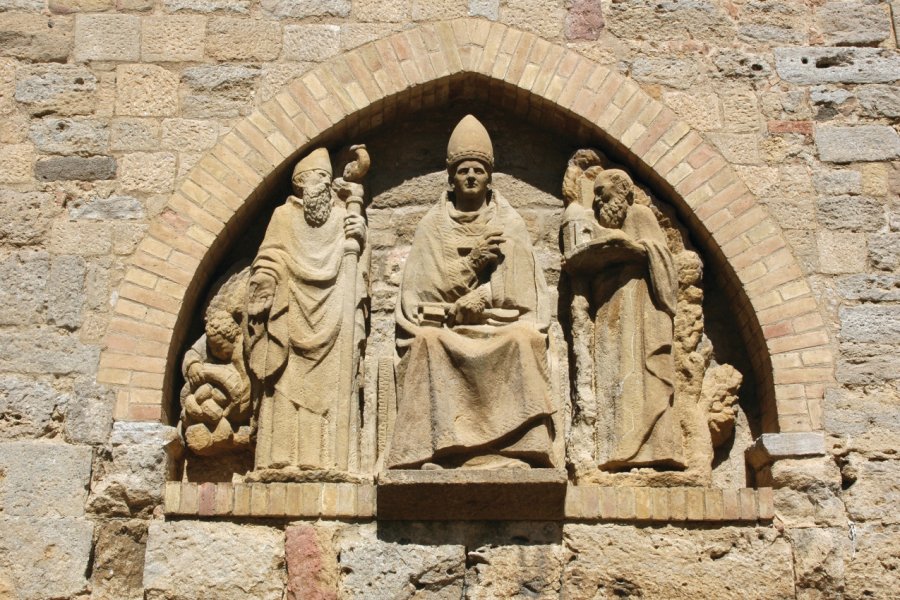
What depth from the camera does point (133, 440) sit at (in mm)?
6090

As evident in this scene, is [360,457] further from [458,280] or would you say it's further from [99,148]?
[99,148]

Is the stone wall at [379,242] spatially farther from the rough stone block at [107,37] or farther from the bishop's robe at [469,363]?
the bishop's robe at [469,363]

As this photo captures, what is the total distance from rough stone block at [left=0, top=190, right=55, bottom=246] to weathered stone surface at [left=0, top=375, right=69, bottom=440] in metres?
0.72

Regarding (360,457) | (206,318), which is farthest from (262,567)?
(206,318)

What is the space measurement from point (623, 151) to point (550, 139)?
0.47 metres

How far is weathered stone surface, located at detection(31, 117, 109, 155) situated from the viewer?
21.9ft

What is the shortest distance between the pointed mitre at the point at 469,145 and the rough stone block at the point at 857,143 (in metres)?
1.69

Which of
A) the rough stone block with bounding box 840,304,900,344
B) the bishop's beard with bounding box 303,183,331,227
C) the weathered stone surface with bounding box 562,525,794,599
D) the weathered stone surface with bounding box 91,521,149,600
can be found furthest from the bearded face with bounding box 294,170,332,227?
the rough stone block with bounding box 840,304,900,344

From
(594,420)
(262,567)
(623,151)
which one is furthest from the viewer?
(623,151)

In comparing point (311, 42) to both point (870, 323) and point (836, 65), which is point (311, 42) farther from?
point (870, 323)

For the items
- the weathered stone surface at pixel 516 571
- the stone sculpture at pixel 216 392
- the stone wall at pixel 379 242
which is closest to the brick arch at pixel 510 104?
the stone wall at pixel 379 242

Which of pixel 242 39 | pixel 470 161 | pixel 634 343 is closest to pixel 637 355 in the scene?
pixel 634 343

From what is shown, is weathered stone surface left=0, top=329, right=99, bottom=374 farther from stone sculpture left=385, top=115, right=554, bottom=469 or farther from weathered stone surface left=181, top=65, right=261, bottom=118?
stone sculpture left=385, top=115, right=554, bottom=469

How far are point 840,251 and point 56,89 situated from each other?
4.04 m
